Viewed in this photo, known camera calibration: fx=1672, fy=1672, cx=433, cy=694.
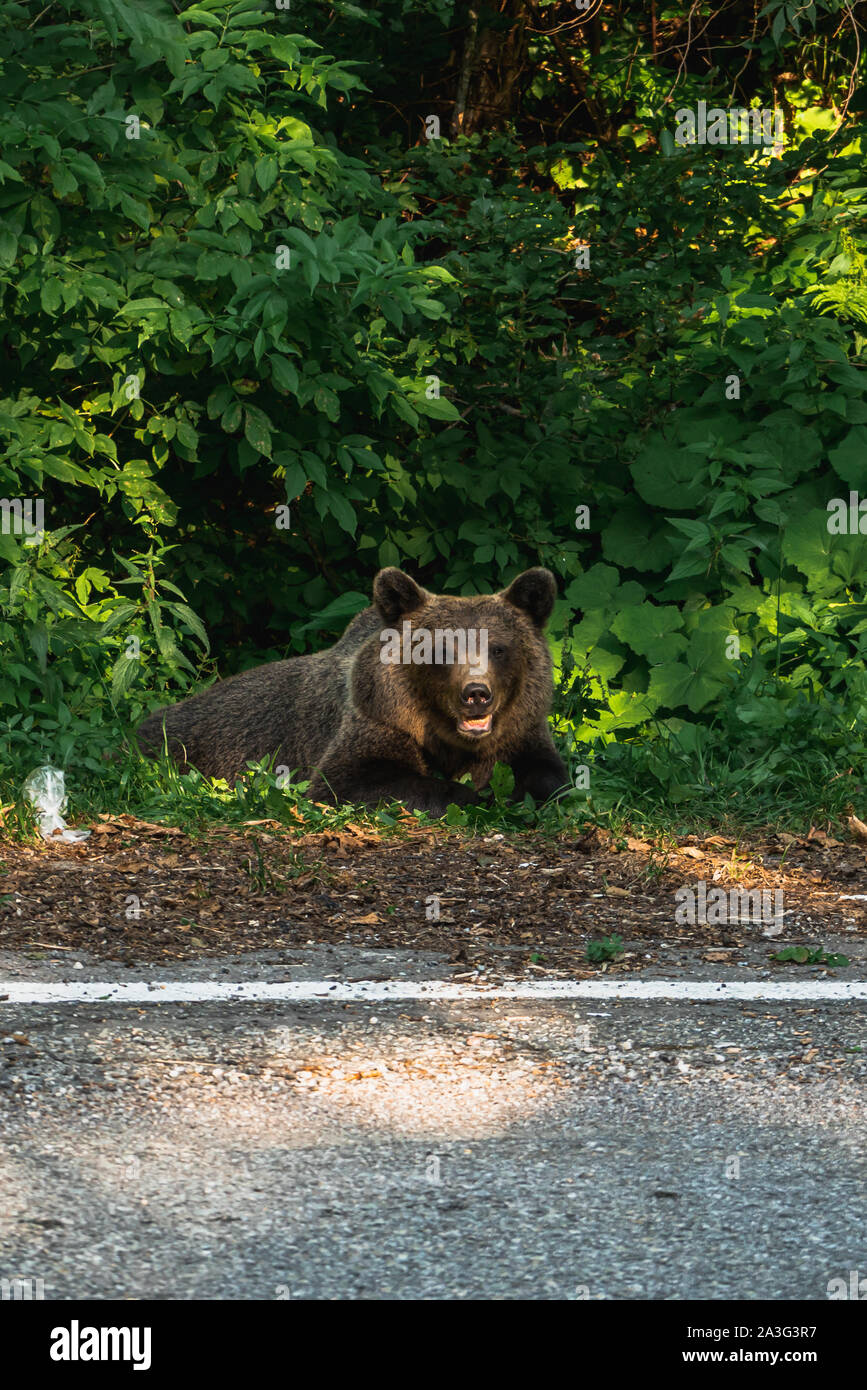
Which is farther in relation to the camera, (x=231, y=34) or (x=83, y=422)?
(x=83, y=422)

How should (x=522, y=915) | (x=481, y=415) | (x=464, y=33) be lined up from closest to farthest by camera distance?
(x=522, y=915)
(x=481, y=415)
(x=464, y=33)

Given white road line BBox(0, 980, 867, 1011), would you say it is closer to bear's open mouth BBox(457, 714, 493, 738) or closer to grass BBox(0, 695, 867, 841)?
grass BBox(0, 695, 867, 841)

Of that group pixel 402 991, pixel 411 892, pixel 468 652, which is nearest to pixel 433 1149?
pixel 402 991

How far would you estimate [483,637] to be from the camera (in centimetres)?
→ 788

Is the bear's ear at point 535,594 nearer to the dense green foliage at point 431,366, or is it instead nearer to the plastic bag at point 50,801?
the dense green foliage at point 431,366

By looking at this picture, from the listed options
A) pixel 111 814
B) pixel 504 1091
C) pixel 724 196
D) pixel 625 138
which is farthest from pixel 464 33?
pixel 504 1091

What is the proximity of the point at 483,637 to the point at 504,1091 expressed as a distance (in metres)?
4.04

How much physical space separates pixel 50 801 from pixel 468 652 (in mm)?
2095

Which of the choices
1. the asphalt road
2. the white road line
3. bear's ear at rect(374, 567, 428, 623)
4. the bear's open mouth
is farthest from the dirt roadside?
bear's ear at rect(374, 567, 428, 623)

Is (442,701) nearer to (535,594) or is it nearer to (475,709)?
(475,709)

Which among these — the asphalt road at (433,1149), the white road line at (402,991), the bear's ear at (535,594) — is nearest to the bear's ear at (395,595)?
the bear's ear at (535,594)

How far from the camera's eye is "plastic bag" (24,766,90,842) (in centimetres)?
667

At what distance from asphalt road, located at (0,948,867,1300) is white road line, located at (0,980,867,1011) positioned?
0.25 feet

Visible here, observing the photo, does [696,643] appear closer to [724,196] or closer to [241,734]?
[241,734]
